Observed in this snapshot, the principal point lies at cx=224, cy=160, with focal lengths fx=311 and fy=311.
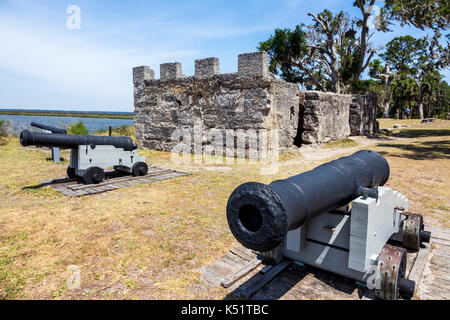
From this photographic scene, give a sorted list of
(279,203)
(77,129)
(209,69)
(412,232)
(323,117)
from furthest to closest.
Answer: (77,129) → (323,117) → (209,69) → (412,232) → (279,203)

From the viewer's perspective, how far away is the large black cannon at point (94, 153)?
18.9ft

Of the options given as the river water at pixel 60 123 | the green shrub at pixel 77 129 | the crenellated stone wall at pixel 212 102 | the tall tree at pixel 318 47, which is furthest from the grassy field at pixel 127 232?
the tall tree at pixel 318 47

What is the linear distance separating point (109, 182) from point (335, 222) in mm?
5133

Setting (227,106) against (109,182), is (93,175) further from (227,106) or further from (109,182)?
(227,106)

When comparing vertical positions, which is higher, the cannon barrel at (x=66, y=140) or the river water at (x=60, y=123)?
the river water at (x=60, y=123)

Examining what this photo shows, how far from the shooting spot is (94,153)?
6316mm

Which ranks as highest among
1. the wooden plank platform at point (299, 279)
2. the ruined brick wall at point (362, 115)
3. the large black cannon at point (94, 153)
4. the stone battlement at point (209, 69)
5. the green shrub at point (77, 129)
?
the stone battlement at point (209, 69)

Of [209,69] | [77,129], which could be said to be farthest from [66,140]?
[77,129]

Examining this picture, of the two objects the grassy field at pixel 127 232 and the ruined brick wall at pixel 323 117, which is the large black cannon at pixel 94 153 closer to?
the grassy field at pixel 127 232

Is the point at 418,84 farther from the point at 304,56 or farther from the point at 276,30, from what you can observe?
the point at 276,30

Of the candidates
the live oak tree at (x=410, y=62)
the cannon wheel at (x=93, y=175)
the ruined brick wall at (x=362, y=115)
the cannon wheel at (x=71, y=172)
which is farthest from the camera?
A: the live oak tree at (x=410, y=62)

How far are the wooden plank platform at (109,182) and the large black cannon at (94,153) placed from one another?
172 mm

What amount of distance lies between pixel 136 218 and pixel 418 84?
3728 cm
